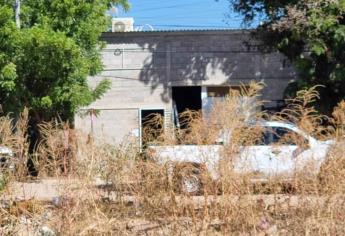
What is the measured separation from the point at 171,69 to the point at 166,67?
0.20m

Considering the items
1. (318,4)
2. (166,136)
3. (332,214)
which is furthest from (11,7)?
(332,214)

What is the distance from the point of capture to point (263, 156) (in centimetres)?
603

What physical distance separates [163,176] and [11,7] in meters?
12.9

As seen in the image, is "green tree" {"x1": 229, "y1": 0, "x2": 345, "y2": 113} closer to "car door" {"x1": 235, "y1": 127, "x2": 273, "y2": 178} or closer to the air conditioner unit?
the air conditioner unit

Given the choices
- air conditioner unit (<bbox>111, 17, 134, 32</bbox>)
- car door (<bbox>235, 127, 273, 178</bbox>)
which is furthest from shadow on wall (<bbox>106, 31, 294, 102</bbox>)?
car door (<bbox>235, 127, 273, 178</bbox>)

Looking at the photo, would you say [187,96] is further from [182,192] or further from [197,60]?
[182,192]

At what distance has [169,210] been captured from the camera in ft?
20.0

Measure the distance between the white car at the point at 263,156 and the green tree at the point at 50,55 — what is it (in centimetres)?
1109

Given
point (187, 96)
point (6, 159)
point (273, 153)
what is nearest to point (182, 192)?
point (273, 153)

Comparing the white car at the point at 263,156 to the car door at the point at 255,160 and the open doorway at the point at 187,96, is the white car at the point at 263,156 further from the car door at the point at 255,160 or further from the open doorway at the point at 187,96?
the open doorway at the point at 187,96

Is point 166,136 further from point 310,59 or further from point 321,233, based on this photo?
point 310,59

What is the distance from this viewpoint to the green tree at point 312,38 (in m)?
17.0

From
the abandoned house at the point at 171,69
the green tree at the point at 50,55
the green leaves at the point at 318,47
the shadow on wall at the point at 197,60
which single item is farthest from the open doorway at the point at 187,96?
the green leaves at the point at 318,47

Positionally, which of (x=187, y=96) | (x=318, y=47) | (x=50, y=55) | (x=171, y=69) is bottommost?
(x=187, y=96)
